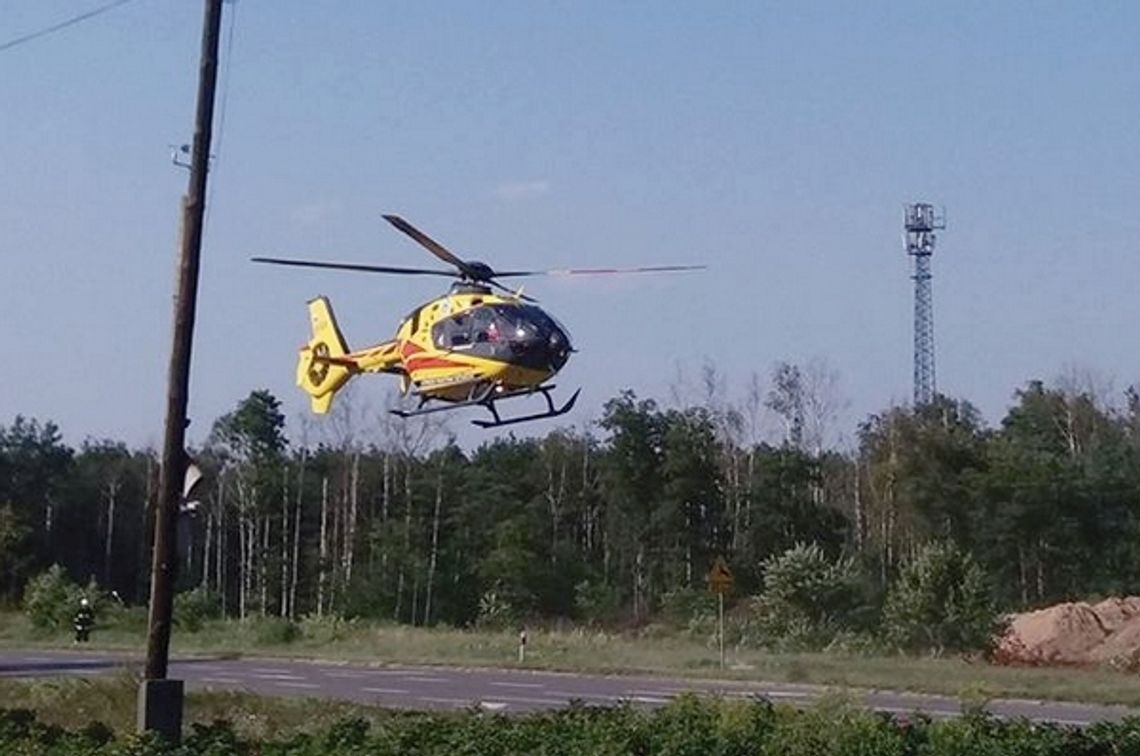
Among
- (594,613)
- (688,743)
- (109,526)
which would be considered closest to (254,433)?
(109,526)

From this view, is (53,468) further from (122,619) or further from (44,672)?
(44,672)

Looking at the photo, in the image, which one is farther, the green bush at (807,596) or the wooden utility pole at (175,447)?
the green bush at (807,596)

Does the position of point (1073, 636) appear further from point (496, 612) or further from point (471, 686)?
point (496, 612)

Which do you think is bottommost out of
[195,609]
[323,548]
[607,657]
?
[607,657]

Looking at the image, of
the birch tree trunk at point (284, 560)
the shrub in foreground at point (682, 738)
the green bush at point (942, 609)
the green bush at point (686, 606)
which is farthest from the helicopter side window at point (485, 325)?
the birch tree trunk at point (284, 560)

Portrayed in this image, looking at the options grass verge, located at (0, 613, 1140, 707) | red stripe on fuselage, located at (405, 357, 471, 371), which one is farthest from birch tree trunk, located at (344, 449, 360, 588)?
A: red stripe on fuselage, located at (405, 357, 471, 371)

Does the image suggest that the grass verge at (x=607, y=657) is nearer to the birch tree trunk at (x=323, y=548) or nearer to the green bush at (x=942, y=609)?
the green bush at (x=942, y=609)

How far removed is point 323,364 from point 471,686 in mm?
8281

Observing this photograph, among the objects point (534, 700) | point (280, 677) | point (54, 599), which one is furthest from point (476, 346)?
point (54, 599)

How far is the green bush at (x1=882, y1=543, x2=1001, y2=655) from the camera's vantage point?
4312 cm

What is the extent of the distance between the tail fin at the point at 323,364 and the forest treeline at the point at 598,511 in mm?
28296

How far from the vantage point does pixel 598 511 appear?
2960 inches

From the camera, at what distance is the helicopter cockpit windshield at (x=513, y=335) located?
21312mm

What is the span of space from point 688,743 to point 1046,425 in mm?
67342
